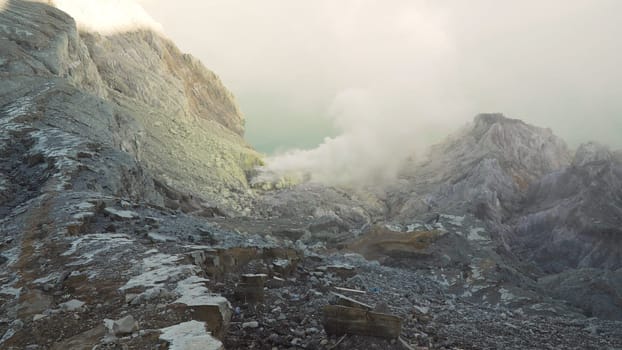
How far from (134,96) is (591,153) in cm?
7325

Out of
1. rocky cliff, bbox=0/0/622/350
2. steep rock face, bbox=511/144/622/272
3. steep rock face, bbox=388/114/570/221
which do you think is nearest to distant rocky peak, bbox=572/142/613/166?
rocky cliff, bbox=0/0/622/350

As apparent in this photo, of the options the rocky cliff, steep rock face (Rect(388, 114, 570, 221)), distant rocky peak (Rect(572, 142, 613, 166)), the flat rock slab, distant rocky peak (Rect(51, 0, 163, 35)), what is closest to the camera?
the rocky cliff

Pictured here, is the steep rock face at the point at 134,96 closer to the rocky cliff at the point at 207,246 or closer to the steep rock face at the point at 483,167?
the rocky cliff at the point at 207,246

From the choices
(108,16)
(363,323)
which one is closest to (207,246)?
(363,323)

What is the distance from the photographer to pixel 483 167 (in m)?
72.2

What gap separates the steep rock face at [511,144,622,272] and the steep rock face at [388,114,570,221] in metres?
6.41

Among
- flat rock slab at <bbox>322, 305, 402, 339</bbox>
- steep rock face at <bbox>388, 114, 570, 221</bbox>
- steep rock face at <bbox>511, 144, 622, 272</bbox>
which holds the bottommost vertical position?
flat rock slab at <bbox>322, 305, 402, 339</bbox>

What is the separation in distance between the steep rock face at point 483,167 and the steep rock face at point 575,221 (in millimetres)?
6408

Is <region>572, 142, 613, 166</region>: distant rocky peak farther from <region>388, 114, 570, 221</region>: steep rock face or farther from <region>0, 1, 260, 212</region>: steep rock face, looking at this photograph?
<region>0, 1, 260, 212</region>: steep rock face

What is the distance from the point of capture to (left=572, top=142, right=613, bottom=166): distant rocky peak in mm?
69312

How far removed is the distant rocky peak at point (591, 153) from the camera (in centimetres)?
6931

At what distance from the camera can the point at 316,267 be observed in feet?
43.4

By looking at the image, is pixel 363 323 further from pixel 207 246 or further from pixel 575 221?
pixel 575 221

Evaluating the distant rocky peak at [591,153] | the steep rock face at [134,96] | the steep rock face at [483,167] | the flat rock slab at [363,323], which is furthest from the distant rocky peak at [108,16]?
the distant rocky peak at [591,153]
